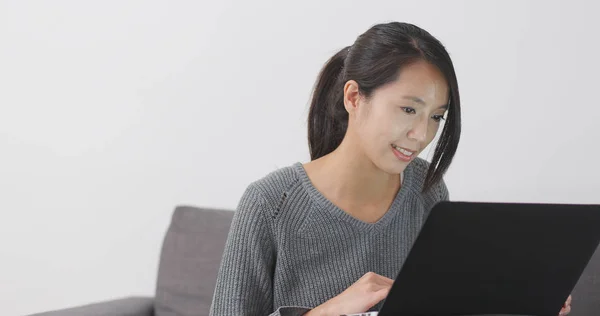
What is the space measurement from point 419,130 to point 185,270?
2.90 feet

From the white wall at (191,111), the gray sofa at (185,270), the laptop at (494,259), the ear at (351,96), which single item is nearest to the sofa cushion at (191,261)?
the gray sofa at (185,270)

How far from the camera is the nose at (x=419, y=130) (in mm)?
1355

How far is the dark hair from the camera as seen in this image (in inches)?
54.3

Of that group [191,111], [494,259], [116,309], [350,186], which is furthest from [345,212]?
[191,111]

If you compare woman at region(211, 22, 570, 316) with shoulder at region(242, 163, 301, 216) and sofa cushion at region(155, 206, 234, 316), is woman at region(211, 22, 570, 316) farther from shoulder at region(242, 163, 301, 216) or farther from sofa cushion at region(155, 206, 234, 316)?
sofa cushion at region(155, 206, 234, 316)

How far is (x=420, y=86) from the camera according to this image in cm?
136

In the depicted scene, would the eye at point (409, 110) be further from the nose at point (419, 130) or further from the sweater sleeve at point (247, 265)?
the sweater sleeve at point (247, 265)

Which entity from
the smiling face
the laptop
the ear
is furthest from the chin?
the laptop

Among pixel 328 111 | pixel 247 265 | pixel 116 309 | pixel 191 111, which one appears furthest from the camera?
pixel 191 111

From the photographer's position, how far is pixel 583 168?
1.87 metres

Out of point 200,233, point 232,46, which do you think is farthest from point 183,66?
point 200,233

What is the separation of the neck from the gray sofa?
1.79ft

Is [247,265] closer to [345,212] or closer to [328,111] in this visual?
[345,212]

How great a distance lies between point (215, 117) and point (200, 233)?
1.33 feet
